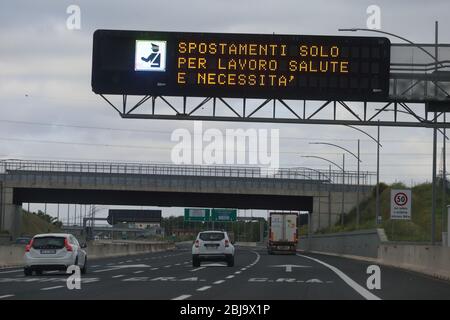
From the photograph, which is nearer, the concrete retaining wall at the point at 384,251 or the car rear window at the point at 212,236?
the concrete retaining wall at the point at 384,251

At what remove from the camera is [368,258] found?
59156 mm

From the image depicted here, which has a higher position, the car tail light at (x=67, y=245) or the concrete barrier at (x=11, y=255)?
the car tail light at (x=67, y=245)

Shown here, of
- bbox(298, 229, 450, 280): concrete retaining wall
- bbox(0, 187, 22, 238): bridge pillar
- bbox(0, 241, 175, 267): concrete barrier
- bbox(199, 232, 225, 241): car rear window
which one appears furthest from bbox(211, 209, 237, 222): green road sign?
bbox(199, 232, 225, 241): car rear window

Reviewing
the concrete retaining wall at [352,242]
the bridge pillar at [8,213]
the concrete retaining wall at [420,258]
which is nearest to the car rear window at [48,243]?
the concrete retaining wall at [420,258]

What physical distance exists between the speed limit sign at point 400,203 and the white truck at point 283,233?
90.9 feet

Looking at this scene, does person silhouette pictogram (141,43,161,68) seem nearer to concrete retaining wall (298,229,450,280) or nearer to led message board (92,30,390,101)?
led message board (92,30,390,101)

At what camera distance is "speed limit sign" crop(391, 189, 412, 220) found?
48.5 m

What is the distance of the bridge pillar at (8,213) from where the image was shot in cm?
8712

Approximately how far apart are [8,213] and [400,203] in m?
50.6

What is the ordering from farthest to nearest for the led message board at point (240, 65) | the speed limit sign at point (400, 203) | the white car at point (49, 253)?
the speed limit sign at point (400, 203) → the led message board at point (240, 65) → the white car at point (49, 253)
